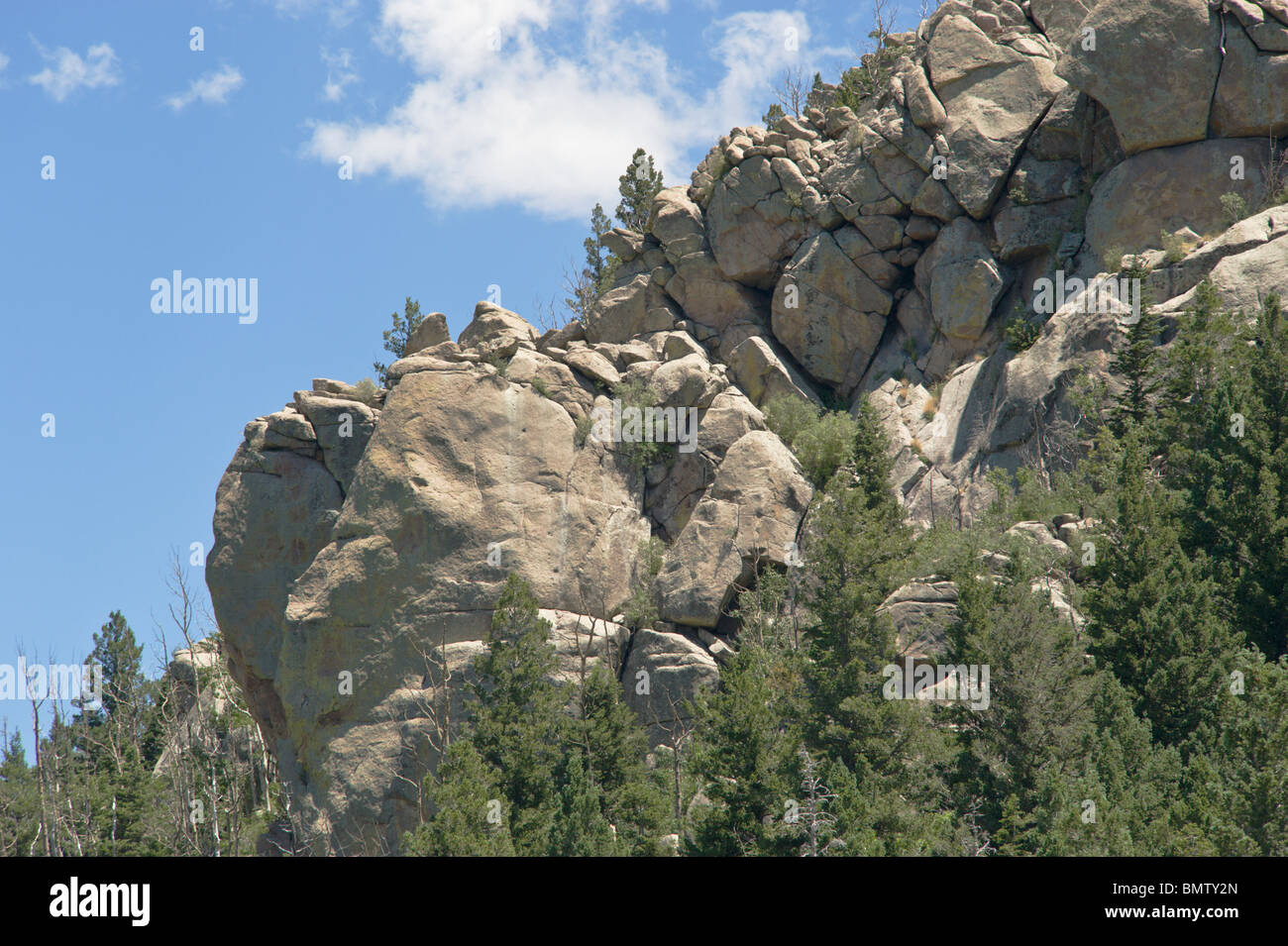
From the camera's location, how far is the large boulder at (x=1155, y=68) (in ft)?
143

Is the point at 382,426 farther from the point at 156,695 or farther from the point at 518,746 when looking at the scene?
the point at 156,695

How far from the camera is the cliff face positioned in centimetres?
3969

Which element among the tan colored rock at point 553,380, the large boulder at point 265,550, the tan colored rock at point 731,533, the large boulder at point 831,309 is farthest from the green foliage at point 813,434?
the large boulder at point 265,550

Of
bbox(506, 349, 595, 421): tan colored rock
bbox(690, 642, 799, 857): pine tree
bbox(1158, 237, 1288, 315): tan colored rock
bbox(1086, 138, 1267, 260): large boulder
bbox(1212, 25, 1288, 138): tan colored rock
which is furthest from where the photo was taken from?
bbox(506, 349, 595, 421): tan colored rock

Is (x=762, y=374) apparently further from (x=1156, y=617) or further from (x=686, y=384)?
(x=1156, y=617)

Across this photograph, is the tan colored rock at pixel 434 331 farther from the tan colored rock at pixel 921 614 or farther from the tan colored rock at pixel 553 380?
the tan colored rock at pixel 921 614

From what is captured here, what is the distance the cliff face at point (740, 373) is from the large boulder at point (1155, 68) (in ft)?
0.31

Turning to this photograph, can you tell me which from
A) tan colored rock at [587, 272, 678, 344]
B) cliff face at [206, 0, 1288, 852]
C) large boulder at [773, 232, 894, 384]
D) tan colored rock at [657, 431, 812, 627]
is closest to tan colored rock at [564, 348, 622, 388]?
cliff face at [206, 0, 1288, 852]

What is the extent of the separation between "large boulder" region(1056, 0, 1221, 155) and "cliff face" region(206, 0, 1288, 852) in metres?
0.09

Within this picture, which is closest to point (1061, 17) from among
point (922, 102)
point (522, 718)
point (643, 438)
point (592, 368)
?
point (922, 102)

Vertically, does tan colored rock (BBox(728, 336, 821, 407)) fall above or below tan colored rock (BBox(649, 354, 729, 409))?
above

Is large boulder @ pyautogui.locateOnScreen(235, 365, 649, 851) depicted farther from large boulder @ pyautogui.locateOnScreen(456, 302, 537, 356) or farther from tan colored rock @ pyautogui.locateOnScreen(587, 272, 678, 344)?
tan colored rock @ pyautogui.locateOnScreen(587, 272, 678, 344)

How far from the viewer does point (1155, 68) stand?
44.0m
